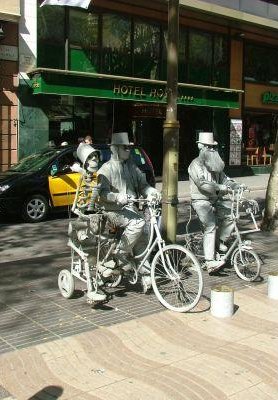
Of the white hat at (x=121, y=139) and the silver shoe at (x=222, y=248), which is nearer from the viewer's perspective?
the white hat at (x=121, y=139)

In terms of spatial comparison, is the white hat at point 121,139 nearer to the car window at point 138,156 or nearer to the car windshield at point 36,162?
the car windshield at point 36,162

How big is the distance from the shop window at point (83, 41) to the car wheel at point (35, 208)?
280 inches

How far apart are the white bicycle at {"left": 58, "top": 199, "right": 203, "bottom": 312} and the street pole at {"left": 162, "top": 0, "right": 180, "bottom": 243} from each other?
863 mm

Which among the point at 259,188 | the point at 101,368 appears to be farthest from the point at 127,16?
the point at 101,368

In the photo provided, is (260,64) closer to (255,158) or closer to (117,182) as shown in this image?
(255,158)

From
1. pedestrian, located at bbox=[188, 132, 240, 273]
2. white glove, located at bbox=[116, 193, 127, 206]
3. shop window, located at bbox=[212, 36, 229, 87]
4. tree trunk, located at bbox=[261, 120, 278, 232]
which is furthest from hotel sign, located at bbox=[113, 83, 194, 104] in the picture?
white glove, located at bbox=[116, 193, 127, 206]

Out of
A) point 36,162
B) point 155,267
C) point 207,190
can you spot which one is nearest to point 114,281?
point 155,267

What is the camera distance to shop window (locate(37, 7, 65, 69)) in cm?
1745

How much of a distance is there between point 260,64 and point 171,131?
18.8m

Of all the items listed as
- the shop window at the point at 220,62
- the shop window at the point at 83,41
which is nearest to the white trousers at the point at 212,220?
the shop window at the point at 83,41

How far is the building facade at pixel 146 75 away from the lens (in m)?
17.3

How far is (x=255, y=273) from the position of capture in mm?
6949

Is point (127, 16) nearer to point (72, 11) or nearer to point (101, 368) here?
point (72, 11)

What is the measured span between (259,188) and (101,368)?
15.2 meters
